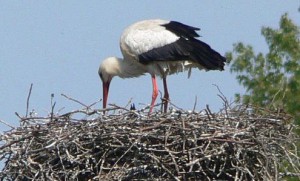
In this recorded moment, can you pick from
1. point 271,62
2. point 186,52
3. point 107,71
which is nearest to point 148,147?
point 186,52

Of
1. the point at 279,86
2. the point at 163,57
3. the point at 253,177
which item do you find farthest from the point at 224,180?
the point at 279,86

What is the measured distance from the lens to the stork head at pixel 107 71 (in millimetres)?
18156

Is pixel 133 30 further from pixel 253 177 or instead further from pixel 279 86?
pixel 279 86

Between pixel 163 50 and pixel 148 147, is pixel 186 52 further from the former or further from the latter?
pixel 148 147

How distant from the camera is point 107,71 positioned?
1819 cm

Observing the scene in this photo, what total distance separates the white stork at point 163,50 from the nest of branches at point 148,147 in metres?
2.51

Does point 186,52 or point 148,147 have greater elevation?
point 186,52

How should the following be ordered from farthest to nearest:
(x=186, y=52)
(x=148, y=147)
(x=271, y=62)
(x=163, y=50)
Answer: (x=271, y=62) < (x=163, y=50) < (x=186, y=52) < (x=148, y=147)

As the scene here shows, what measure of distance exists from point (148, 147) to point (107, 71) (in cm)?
369

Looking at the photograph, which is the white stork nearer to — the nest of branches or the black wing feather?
the black wing feather

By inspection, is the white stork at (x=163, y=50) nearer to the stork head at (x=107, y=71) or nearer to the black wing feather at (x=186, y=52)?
the black wing feather at (x=186, y=52)

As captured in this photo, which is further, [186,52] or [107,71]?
[107,71]

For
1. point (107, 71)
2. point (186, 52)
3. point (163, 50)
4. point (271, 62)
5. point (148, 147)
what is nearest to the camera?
point (148, 147)

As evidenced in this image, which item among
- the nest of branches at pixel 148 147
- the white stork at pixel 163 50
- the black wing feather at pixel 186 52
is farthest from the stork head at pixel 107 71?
the nest of branches at pixel 148 147
